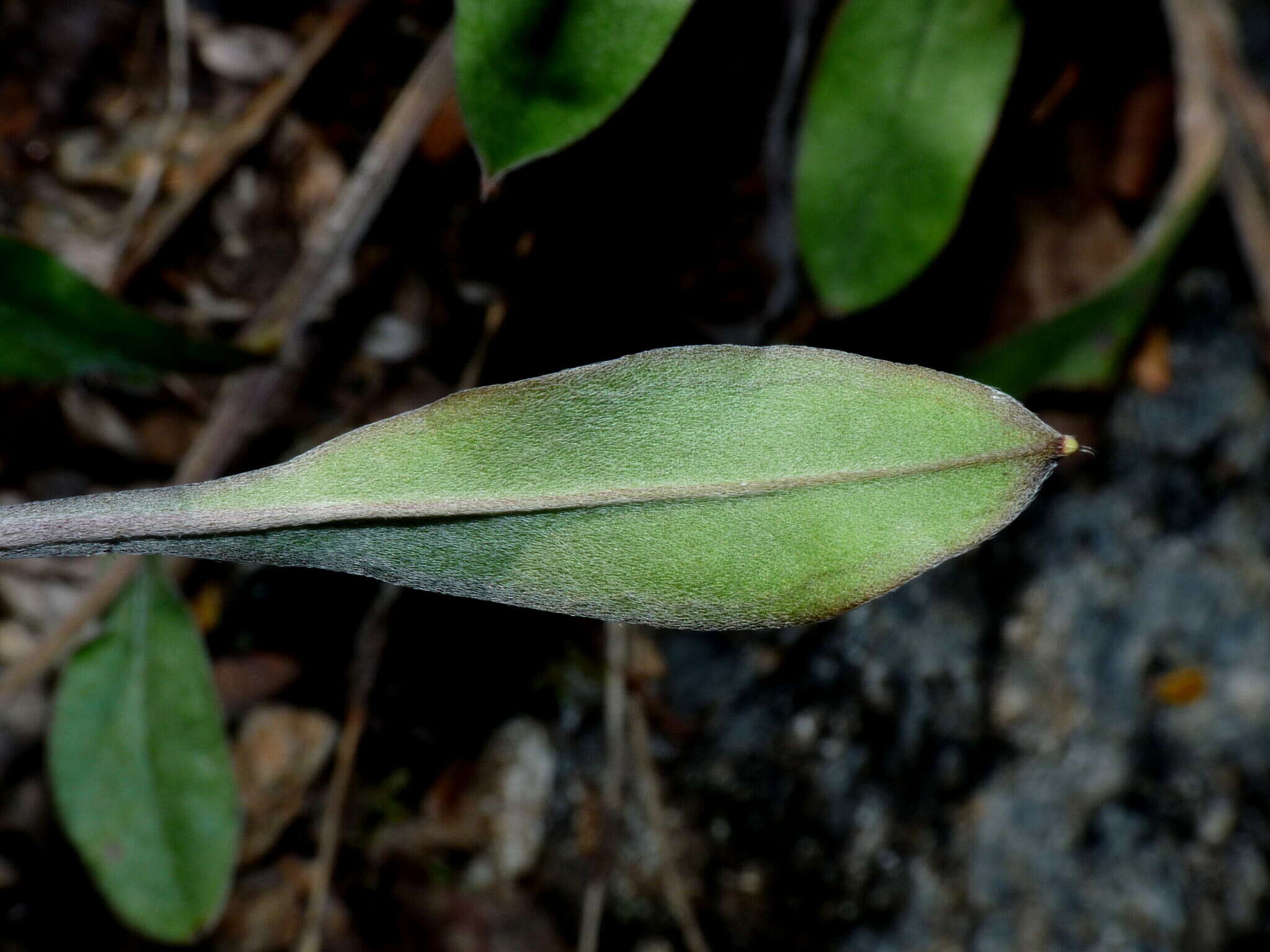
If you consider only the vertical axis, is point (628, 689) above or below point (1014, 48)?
below

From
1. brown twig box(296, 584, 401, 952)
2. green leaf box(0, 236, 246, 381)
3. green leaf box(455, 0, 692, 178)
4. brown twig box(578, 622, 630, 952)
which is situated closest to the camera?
green leaf box(455, 0, 692, 178)

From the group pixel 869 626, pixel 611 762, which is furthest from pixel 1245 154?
pixel 611 762

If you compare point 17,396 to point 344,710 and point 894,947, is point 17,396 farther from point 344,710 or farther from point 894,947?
point 894,947

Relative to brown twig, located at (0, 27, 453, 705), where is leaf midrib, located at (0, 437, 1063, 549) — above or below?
above

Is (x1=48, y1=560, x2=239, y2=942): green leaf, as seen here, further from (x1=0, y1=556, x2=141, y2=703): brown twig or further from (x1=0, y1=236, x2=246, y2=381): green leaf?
(x1=0, y1=236, x2=246, y2=381): green leaf

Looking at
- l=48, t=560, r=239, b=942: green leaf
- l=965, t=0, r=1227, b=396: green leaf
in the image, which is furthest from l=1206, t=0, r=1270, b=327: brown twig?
l=48, t=560, r=239, b=942: green leaf

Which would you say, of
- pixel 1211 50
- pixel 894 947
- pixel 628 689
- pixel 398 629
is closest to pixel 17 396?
pixel 398 629

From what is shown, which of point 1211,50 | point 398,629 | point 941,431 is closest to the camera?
point 941,431

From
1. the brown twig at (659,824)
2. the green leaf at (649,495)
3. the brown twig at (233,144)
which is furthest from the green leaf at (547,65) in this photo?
the brown twig at (659,824)
